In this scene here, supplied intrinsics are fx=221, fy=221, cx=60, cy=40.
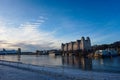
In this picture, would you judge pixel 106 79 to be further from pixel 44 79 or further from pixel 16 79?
pixel 16 79

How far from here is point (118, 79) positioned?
22750 millimetres

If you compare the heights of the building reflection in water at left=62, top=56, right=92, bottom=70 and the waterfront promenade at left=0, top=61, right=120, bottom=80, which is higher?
the waterfront promenade at left=0, top=61, right=120, bottom=80

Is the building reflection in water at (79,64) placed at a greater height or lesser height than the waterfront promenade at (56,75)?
lesser

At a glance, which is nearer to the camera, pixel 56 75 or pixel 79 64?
pixel 56 75

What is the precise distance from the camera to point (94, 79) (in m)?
22.8

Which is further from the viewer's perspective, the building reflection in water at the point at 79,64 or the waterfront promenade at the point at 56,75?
the building reflection in water at the point at 79,64

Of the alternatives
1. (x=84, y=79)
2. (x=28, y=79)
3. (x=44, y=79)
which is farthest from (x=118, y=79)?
(x=28, y=79)

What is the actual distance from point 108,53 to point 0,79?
6230 inches

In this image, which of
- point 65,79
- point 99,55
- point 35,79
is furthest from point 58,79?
point 99,55

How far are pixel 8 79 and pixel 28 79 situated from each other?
6.57ft

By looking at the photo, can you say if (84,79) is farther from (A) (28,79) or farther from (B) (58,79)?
(A) (28,79)

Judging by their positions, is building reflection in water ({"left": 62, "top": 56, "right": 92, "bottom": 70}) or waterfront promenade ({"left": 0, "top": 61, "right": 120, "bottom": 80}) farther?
building reflection in water ({"left": 62, "top": 56, "right": 92, "bottom": 70})

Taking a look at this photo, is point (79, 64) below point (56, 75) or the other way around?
below

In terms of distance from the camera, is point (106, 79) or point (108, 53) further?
point (108, 53)
